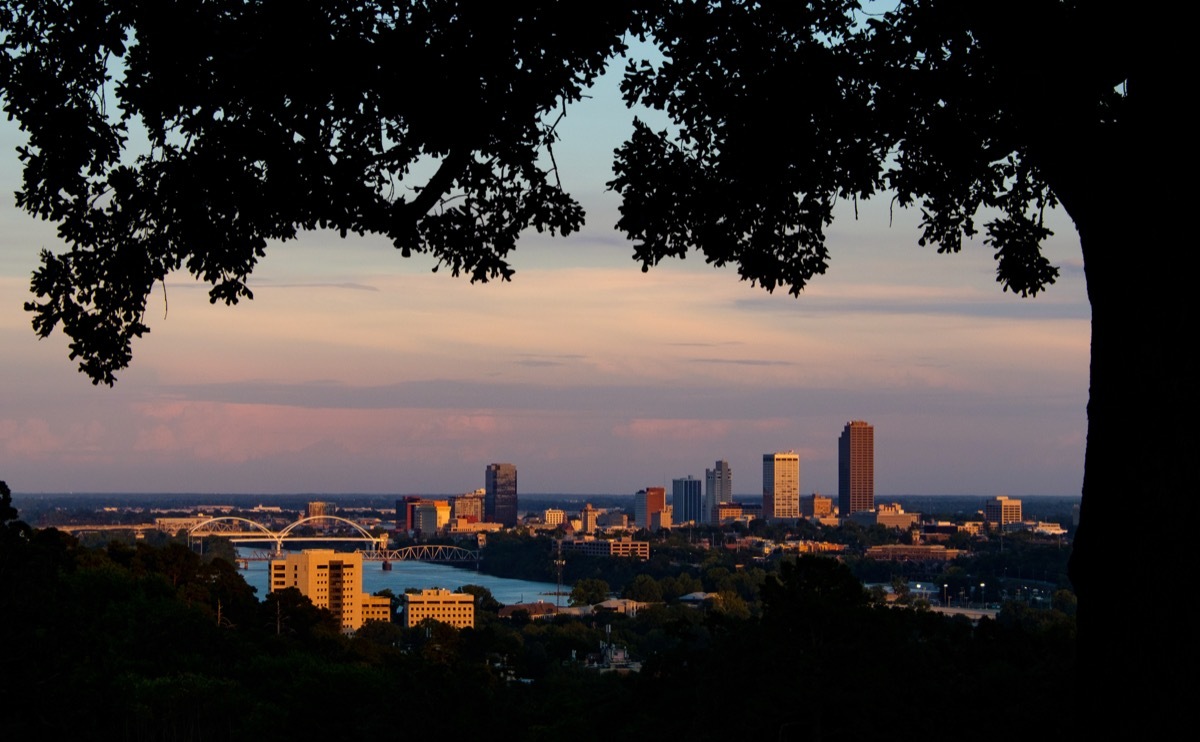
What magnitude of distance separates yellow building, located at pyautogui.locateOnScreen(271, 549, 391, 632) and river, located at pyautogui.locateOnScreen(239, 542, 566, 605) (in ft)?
54.6

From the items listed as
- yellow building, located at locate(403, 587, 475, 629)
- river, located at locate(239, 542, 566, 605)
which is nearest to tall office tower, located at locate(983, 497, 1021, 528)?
river, located at locate(239, 542, 566, 605)

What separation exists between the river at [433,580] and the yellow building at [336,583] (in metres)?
16.6

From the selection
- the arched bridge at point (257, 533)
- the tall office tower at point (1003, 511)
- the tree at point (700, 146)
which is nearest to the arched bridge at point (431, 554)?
the arched bridge at point (257, 533)

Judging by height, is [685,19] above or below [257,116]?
above

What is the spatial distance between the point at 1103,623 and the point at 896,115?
3.37 metres

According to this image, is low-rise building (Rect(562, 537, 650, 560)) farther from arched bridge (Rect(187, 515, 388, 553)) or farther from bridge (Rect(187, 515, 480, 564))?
arched bridge (Rect(187, 515, 388, 553))

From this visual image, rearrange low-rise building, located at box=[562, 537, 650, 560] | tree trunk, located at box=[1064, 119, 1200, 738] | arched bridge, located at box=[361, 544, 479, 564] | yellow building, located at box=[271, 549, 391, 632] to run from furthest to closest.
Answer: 1. arched bridge, located at box=[361, 544, 479, 564]
2. low-rise building, located at box=[562, 537, 650, 560]
3. yellow building, located at box=[271, 549, 391, 632]
4. tree trunk, located at box=[1064, 119, 1200, 738]

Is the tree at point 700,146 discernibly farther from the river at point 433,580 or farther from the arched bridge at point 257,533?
the arched bridge at point 257,533

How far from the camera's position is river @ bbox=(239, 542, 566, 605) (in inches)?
4011

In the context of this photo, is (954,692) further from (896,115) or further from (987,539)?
(987,539)

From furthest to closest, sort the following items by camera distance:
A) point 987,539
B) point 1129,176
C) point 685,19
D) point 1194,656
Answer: point 987,539
point 685,19
point 1129,176
point 1194,656

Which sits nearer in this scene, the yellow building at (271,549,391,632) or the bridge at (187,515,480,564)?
the yellow building at (271,549,391,632)

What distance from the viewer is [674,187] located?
6.36m

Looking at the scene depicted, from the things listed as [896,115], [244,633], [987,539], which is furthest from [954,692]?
[987,539]
